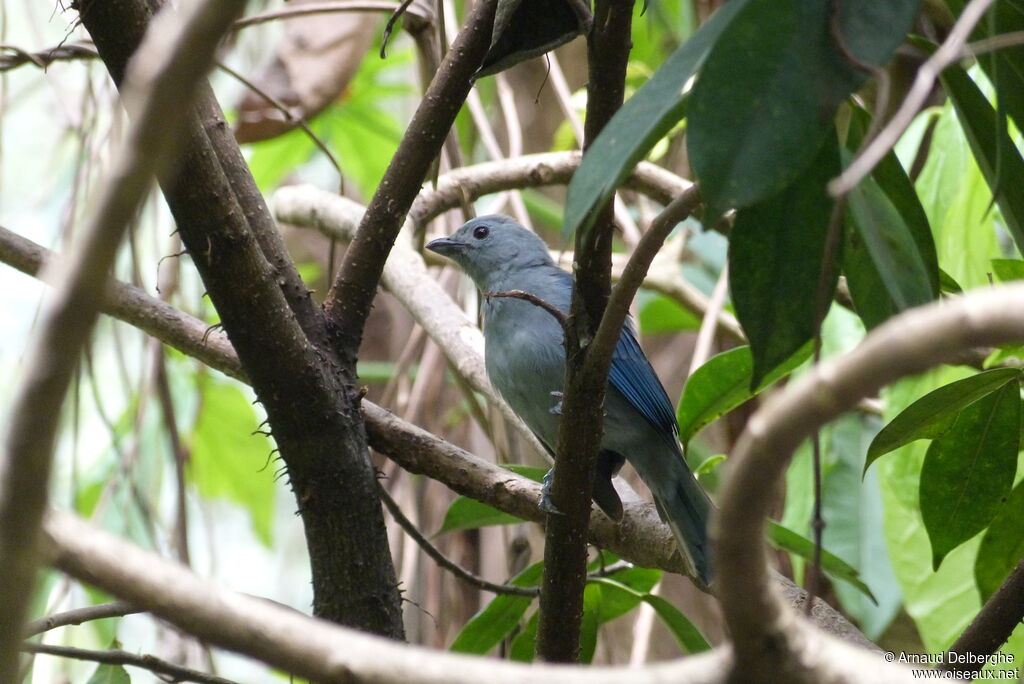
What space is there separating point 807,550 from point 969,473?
62 cm

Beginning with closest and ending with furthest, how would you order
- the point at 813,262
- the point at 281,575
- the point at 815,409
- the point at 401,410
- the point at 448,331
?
the point at 815,409, the point at 813,262, the point at 448,331, the point at 401,410, the point at 281,575

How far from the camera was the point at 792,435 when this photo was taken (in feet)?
2.74

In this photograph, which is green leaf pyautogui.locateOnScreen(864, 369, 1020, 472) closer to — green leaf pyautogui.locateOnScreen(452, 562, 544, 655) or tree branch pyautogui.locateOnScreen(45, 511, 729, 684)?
green leaf pyautogui.locateOnScreen(452, 562, 544, 655)

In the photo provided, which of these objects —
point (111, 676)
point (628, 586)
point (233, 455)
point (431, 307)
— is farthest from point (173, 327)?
point (233, 455)

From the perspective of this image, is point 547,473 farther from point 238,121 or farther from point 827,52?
point 238,121

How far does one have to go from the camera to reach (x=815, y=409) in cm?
83

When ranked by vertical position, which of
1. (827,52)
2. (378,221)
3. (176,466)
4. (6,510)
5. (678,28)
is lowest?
(6,510)

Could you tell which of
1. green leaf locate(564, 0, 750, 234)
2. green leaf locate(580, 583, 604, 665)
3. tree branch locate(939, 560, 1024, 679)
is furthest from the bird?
green leaf locate(564, 0, 750, 234)

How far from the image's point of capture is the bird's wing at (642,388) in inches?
126

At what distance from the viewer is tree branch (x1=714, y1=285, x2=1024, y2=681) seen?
802 mm

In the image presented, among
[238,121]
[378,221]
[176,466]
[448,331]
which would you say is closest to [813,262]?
[378,221]

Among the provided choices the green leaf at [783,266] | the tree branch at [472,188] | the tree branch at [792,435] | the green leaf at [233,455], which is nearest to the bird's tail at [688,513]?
the tree branch at [472,188]

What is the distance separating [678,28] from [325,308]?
3656 millimetres

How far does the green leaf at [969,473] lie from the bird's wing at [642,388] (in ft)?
3.50
